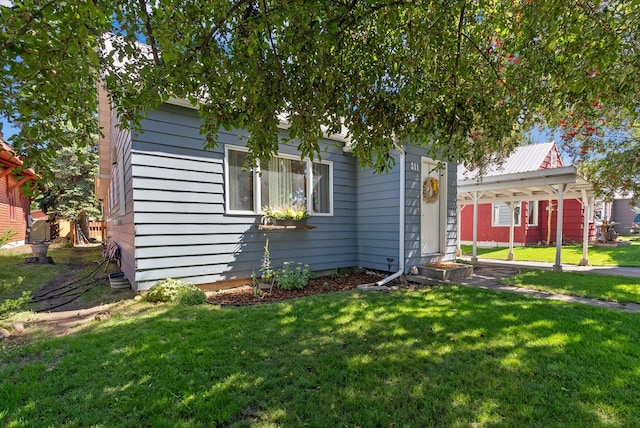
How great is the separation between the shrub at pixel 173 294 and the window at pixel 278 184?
59.3 inches

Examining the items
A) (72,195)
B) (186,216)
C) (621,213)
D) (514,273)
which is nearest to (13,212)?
(72,195)

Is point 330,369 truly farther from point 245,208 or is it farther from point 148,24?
point 245,208

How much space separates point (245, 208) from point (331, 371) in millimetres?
3632

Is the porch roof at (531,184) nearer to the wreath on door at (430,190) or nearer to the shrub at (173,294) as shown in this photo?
the wreath on door at (430,190)

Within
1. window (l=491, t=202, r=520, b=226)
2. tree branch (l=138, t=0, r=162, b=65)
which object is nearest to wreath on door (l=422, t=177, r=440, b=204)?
tree branch (l=138, t=0, r=162, b=65)

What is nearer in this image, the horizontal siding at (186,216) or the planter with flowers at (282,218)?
the horizontal siding at (186,216)

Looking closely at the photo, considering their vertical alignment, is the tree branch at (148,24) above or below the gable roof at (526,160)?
below

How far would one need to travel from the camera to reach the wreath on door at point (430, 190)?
660cm

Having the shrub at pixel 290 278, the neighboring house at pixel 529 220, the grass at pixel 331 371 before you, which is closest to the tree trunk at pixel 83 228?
the shrub at pixel 290 278

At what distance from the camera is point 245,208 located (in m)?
5.47

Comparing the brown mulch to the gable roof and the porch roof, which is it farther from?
the gable roof

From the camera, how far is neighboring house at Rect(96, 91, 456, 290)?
4551mm

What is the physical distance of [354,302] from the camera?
4359 mm

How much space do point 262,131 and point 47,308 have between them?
173 inches
